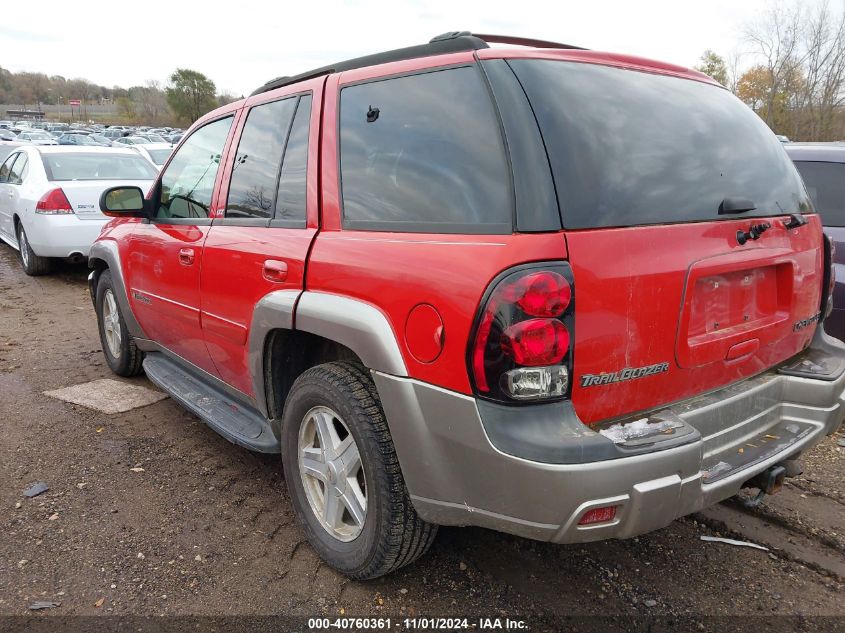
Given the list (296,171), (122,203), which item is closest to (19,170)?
(122,203)

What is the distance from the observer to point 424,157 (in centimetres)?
213

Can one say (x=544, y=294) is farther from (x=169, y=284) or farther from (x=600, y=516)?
(x=169, y=284)

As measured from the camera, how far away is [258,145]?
299cm

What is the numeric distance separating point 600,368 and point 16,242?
9.63m

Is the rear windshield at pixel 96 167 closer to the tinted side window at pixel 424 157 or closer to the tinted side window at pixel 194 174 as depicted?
the tinted side window at pixel 194 174

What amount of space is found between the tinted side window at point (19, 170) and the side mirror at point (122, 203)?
18.4 ft

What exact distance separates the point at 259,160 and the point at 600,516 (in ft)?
7.08

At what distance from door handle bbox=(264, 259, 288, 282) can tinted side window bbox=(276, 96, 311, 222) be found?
0.20m

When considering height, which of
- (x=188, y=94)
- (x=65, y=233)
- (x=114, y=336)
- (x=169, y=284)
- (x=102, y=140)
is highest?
(x=188, y=94)

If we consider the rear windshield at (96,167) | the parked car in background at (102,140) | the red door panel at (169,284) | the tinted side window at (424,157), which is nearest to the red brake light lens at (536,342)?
the tinted side window at (424,157)

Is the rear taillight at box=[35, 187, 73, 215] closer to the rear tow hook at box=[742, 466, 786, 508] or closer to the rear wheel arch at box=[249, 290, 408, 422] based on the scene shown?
the rear wheel arch at box=[249, 290, 408, 422]

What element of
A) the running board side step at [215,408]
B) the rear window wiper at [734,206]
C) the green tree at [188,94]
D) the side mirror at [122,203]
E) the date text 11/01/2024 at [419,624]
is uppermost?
the green tree at [188,94]

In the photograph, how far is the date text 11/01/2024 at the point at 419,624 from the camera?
2.24 m

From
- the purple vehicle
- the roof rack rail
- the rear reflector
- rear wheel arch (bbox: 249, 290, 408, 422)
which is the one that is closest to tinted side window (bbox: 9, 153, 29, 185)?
rear wheel arch (bbox: 249, 290, 408, 422)
